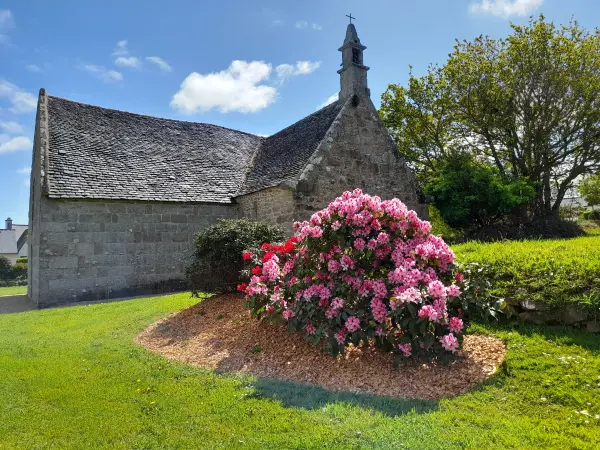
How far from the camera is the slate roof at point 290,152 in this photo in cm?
1409

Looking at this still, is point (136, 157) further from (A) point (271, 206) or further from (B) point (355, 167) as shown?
(B) point (355, 167)

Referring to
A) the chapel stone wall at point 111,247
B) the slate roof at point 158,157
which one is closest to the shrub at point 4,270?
the slate roof at point 158,157

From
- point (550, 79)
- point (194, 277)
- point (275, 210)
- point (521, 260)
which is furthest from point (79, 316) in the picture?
point (550, 79)

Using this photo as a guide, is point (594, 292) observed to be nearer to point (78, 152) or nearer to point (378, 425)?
point (378, 425)

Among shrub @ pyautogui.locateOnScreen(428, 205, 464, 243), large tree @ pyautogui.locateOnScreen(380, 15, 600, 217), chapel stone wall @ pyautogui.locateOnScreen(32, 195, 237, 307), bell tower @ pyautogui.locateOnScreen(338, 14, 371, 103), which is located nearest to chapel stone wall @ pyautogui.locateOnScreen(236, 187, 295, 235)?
chapel stone wall @ pyautogui.locateOnScreen(32, 195, 237, 307)

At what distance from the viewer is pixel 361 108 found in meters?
14.9

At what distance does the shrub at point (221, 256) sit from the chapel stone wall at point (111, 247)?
546 cm

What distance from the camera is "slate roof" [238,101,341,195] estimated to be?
14.1 meters

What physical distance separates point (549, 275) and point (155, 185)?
12.4m

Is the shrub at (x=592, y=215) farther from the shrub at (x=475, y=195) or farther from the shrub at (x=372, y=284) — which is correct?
the shrub at (x=372, y=284)

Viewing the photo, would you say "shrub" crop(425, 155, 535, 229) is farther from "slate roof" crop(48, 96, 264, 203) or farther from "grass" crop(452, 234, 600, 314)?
"grass" crop(452, 234, 600, 314)

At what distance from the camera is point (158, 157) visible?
53.5 feet

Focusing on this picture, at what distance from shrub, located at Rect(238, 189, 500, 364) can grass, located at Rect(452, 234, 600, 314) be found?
1447 millimetres

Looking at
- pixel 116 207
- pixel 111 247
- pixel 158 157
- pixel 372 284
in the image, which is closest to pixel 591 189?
pixel 158 157
